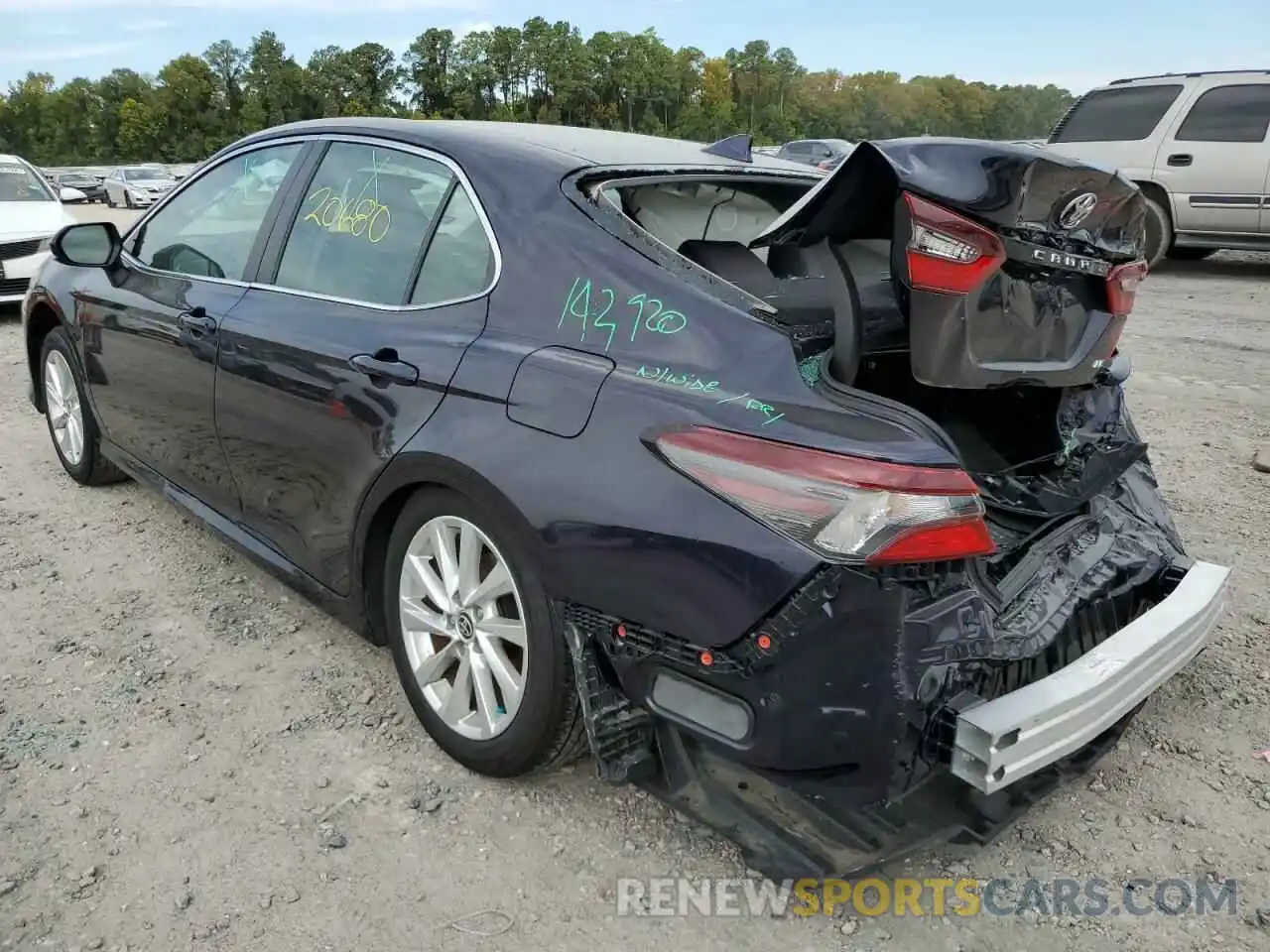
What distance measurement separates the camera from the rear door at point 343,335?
8.18 ft

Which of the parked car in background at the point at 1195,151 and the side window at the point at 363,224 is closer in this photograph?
the side window at the point at 363,224

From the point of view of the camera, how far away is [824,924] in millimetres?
2098

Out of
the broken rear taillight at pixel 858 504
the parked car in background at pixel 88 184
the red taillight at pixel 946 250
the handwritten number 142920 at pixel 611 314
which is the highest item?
the red taillight at pixel 946 250

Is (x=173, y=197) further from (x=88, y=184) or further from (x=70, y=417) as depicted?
(x=88, y=184)

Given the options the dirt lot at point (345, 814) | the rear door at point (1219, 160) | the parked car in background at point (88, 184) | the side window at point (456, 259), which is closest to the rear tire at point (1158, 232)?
the rear door at point (1219, 160)

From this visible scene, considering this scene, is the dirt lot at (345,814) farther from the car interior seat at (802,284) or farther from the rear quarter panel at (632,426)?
the car interior seat at (802,284)

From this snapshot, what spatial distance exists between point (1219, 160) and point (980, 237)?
9.99m

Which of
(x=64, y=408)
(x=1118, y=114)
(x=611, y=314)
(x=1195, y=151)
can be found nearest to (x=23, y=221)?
(x=64, y=408)

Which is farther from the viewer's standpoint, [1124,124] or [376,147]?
[1124,124]

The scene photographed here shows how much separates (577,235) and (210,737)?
1.73 metres

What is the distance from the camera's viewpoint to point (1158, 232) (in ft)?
34.3

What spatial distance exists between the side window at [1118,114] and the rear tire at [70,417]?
1031 cm

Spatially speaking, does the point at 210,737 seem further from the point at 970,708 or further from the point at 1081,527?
the point at 1081,527

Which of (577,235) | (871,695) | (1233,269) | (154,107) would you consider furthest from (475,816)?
(154,107)
